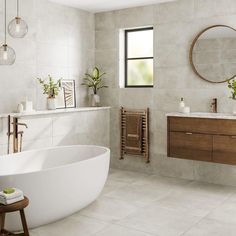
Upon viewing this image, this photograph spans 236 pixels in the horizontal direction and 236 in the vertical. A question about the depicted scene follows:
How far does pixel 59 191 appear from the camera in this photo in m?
3.50

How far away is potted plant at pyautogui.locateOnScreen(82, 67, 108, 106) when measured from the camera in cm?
604

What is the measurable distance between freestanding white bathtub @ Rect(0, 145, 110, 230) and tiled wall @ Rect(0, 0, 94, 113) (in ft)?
3.11

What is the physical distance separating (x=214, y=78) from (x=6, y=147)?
2962 millimetres

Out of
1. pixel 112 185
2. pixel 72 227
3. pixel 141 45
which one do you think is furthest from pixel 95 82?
pixel 72 227

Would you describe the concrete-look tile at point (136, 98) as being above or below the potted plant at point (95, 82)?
below

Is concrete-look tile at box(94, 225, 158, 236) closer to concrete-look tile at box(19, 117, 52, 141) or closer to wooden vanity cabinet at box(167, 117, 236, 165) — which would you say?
wooden vanity cabinet at box(167, 117, 236, 165)

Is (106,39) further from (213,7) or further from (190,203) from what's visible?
(190,203)

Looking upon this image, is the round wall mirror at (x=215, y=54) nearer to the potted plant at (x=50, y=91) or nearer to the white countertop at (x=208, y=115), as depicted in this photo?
the white countertop at (x=208, y=115)

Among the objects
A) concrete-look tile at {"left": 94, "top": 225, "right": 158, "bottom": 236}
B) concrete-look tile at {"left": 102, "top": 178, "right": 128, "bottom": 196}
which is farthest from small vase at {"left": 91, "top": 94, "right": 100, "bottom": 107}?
concrete-look tile at {"left": 94, "top": 225, "right": 158, "bottom": 236}

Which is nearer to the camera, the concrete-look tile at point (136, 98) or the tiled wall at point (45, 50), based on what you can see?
the tiled wall at point (45, 50)

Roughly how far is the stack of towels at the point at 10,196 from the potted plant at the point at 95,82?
126 inches

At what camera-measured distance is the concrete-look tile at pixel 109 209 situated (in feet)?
12.5

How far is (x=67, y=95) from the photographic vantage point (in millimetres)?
5723

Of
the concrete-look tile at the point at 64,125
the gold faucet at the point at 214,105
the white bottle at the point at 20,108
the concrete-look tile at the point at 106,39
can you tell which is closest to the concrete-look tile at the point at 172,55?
the gold faucet at the point at 214,105
